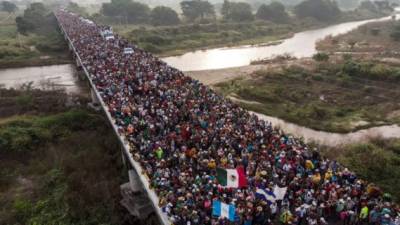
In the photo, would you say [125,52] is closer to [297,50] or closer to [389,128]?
[389,128]

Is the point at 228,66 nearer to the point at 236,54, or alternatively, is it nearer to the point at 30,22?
the point at 236,54

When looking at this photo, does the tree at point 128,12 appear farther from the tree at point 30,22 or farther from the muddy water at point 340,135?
the muddy water at point 340,135

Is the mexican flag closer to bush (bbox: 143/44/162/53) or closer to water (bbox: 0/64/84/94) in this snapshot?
water (bbox: 0/64/84/94)

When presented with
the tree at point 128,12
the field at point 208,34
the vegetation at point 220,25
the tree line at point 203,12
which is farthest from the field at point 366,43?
the tree at point 128,12

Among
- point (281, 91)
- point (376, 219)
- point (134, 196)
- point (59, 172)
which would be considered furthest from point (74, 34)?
point (376, 219)

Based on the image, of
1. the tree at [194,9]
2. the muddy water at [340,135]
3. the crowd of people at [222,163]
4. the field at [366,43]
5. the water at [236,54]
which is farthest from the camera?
the tree at [194,9]

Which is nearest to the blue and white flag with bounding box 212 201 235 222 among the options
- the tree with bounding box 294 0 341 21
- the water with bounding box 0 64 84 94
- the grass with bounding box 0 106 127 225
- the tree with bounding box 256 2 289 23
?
the grass with bounding box 0 106 127 225

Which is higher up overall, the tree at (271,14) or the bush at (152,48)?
the tree at (271,14)
